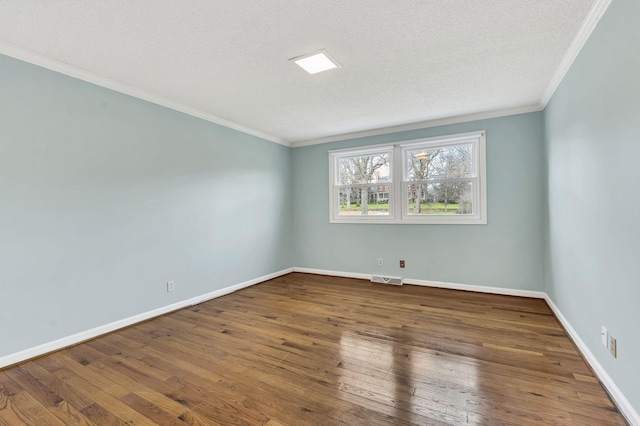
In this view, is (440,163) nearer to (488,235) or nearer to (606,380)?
(488,235)

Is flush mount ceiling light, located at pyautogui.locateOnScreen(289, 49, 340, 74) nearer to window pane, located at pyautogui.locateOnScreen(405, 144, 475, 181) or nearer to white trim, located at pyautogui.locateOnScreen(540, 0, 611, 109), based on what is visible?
white trim, located at pyautogui.locateOnScreen(540, 0, 611, 109)

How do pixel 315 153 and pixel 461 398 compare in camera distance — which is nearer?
pixel 461 398

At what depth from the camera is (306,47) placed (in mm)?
2293

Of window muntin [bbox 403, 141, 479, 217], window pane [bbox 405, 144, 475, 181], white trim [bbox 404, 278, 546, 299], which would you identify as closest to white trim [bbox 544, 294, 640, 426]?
white trim [bbox 404, 278, 546, 299]

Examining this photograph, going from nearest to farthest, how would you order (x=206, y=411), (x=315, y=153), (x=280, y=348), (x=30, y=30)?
(x=206, y=411), (x=30, y=30), (x=280, y=348), (x=315, y=153)

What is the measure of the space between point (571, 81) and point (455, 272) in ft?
8.66

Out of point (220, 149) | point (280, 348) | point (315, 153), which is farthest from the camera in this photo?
point (315, 153)

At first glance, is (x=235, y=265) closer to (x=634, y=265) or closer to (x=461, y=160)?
(x=461, y=160)

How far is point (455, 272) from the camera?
417 cm

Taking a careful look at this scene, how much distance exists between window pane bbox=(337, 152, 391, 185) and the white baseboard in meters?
1.64

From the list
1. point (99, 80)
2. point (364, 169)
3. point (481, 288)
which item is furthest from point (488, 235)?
point (99, 80)

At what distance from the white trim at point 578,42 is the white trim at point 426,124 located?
575 mm

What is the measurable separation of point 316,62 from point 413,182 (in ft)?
8.62

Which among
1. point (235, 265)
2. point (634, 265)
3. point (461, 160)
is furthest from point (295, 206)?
point (634, 265)
